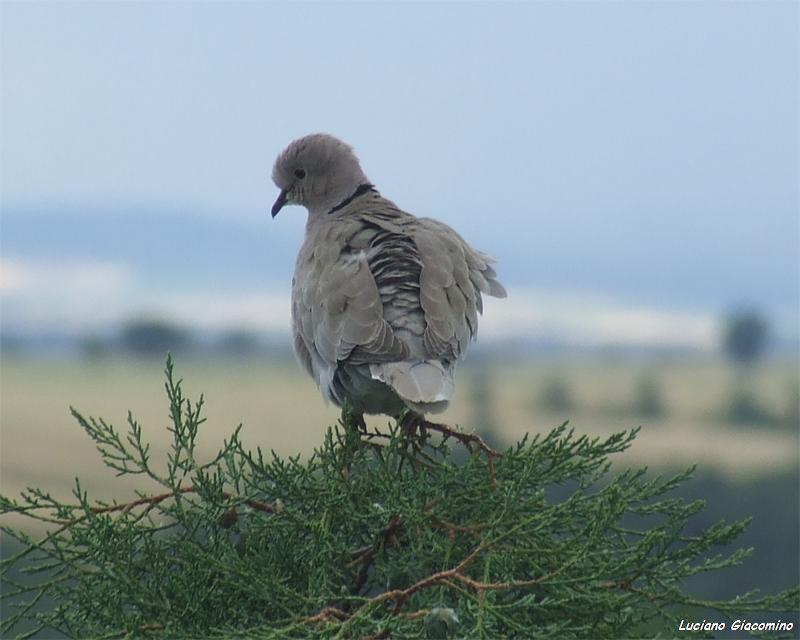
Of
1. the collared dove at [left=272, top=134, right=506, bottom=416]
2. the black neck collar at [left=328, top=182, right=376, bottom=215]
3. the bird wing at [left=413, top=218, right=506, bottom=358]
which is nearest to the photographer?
the collared dove at [left=272, top=134, right=506, bottom=416]

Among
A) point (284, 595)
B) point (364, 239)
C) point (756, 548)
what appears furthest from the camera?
point (364, 239)

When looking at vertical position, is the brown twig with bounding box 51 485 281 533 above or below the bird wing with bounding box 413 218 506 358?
below

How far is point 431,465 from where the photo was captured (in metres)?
4.11

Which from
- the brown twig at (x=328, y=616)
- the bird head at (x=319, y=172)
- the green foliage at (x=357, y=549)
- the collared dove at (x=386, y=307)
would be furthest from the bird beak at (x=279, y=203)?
the brown twig at (x=328, y=616)

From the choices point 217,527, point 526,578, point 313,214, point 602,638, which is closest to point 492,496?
point 526,578

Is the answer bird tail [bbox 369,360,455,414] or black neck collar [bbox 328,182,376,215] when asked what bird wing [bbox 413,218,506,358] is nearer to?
bird tail [bbox 369,360,455,414]

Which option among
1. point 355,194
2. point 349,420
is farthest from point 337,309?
point 355,194

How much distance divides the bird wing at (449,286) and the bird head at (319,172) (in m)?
0.90

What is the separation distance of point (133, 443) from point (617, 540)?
151 cm

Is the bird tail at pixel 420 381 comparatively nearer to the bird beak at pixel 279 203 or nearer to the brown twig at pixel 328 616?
the brown twig at pixel 328 616

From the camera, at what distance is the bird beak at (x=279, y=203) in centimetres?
675

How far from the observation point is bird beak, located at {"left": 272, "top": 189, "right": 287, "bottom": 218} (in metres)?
6.75

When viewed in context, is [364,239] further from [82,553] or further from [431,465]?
[82,553]

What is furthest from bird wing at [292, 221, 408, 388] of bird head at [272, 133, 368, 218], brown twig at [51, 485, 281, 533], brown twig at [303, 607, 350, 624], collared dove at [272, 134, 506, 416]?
brown twig at [303, 607, 350, 624]
